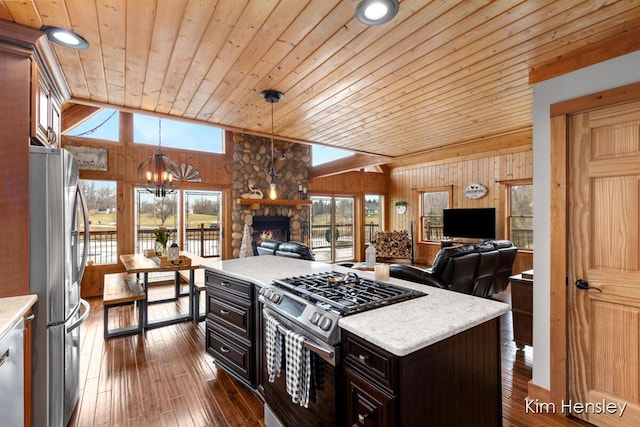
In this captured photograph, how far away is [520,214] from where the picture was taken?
639cm

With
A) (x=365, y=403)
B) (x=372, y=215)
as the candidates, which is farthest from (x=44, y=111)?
(x=372, y=215)

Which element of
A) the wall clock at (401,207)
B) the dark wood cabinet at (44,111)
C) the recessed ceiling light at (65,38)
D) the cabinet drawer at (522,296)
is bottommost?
the cabinet drawer at (522,296)

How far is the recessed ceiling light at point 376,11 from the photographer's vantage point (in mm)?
1542

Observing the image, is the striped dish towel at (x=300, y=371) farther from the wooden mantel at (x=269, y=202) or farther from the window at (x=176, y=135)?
the wooden mantel at (x=269, y=202)

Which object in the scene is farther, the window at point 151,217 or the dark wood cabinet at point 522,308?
the window at point 151,217

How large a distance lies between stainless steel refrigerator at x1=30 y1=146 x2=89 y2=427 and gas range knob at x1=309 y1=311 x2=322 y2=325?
157cm

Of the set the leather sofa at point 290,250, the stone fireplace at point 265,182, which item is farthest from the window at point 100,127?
the leather sofa at point 290,250

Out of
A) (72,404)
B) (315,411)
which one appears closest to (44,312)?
(72,404)

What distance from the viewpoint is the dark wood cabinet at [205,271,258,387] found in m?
2.31

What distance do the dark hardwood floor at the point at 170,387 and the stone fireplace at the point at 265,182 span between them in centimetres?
348

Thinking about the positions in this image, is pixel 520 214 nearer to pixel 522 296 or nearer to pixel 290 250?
pixel 522 296

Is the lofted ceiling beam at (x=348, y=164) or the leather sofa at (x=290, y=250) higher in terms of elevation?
the lofted ceiling beam at (x=348, y=164)

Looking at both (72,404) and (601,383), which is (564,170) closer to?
(601,383)

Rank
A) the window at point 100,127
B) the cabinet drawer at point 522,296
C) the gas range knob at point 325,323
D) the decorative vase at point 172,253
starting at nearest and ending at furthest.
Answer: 1. the gas range knob at point 325,323
2. the cabinet drawer at point 522,296
3. the decorative vase at point 172,253
4. the window at point 100,127
